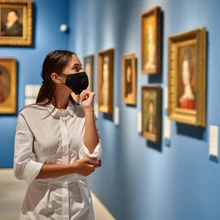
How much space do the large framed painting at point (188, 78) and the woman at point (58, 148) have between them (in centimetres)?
130

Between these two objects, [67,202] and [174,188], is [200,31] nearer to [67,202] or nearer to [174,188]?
[174,188]

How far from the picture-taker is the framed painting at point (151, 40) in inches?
200

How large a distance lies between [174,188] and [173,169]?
154 millimetres

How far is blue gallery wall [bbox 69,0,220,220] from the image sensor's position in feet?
12.7

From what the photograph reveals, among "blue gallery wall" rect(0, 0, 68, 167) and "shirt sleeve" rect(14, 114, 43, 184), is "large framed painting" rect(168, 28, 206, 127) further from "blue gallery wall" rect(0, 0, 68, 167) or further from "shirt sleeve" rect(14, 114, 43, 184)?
"blue gallery wall" rect(0, 0, 68, 167)

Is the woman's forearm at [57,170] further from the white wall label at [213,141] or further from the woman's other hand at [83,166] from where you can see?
the white wall label at [213,141]

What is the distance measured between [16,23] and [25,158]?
916 centimetres

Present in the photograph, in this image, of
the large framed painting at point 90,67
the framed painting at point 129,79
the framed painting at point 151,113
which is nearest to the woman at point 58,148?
the framed painting at point 151,113

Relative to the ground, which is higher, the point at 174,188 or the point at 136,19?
the point at 136,19

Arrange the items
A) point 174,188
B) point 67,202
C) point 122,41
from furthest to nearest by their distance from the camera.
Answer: point 122,41 < point 174,188 < point 67,202

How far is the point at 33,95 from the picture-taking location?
38.4 feet

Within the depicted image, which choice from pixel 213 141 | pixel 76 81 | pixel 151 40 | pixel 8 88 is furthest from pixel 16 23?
pixel 76 81

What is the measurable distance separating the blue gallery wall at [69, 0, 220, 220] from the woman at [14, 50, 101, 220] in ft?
3.86

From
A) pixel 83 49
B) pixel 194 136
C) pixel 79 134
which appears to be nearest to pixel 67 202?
pixel 79 134
